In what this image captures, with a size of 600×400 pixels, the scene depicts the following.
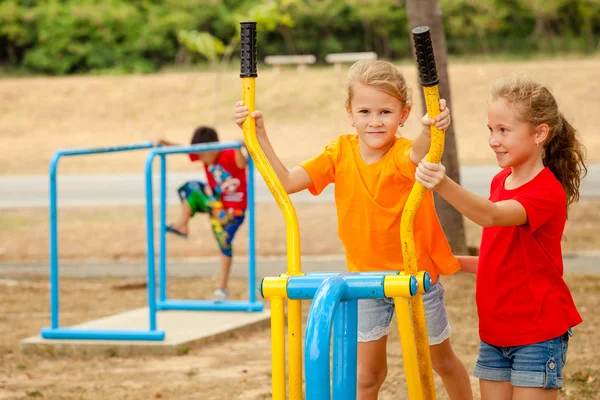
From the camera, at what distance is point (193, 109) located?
3077 cm

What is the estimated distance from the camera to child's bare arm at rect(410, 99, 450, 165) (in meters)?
2.54

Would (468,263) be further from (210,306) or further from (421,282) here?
(210,306)

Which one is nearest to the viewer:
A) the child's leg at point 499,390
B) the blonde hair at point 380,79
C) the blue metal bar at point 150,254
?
the child's leg at point 499,390

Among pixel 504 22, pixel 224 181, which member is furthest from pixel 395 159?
pixel 504 22

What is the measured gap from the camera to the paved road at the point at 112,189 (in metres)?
14.6

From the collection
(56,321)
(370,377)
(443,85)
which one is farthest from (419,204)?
(443,85)

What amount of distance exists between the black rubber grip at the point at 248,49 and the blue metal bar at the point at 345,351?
79 centimetres

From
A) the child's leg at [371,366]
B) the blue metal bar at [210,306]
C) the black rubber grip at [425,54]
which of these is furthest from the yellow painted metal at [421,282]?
the blue metal bar at [210,306]

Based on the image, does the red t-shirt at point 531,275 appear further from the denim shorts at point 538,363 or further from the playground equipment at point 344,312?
the playground equipment at point 344,312

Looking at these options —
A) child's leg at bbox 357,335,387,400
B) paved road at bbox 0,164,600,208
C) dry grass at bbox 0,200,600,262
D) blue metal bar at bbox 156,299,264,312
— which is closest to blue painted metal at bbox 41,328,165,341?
blue metal bar at bbox 156,299,264,312

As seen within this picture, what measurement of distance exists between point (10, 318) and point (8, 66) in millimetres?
37132

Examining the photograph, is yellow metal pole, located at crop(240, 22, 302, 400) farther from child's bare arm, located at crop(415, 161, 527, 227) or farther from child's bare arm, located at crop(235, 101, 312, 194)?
child's bare arm, located at crop(415, 161, 527, 227)

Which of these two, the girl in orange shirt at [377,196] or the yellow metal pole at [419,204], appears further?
the girl in orange shirt at [377,196]

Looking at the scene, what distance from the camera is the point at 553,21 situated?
43.9 m
